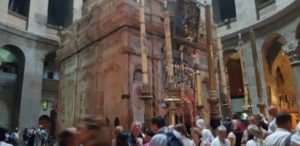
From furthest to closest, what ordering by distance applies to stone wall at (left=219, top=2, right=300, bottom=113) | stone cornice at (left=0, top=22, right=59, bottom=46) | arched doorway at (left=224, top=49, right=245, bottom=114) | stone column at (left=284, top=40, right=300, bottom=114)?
arched doorway at (left=224, top=49, right=245, bottom=114)
stone cornice at (left=0, top=22, right=59, bottom=46)
stone wall at (left=219, top=2, right=300, bottom=113)
stone column at (left=284, top=40, right=300, bottom=114)

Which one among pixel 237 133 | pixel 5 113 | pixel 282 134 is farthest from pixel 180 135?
pixel 5 113

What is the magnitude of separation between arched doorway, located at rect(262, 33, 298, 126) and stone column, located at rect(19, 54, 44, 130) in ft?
48.2

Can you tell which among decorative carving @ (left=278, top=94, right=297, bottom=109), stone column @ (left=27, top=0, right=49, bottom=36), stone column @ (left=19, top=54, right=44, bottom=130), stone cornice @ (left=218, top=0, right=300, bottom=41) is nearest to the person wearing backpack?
stone cornice @ (left=218, top=0, right=300, bottom=41)

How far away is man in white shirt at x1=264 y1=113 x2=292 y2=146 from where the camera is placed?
3152mm

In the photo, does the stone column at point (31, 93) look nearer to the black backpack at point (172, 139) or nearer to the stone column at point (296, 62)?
the stone column at point (296, 62)

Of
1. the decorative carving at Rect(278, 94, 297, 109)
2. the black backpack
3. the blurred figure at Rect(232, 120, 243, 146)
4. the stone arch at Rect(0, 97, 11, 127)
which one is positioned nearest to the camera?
the black backpack

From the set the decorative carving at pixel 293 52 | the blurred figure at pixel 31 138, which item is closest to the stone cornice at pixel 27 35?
the blurred figure at pixel 31 138

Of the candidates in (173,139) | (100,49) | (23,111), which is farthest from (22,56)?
(173,139)

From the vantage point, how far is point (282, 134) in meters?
3.21

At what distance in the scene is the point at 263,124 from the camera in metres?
6.35

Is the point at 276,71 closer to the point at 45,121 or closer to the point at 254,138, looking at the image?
the point at 254,138

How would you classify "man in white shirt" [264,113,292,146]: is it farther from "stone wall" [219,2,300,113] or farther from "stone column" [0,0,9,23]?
"stone column" [0,0,9,23]

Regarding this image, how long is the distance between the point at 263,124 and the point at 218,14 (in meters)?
16.3

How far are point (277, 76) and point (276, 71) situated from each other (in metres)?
0.36
